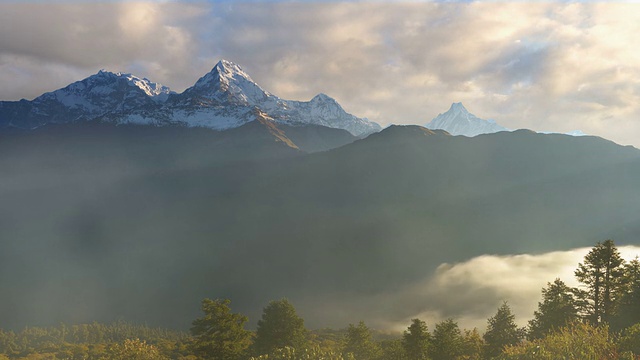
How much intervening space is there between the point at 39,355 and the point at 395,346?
662 ft

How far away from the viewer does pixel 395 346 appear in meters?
59.0

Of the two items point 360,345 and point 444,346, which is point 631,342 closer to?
point 444,346

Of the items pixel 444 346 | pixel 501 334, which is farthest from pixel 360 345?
pixel 501 334

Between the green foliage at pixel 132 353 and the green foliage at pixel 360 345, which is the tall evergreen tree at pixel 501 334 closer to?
the green foliage at pixel 360 345

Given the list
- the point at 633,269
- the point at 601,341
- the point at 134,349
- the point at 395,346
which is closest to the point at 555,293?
the point at 633,269

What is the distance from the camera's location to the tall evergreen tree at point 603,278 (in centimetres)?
4662

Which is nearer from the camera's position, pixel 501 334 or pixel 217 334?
pixel 217 334

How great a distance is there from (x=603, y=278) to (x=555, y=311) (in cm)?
766

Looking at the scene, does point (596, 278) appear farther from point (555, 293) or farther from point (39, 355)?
point (39, 355)

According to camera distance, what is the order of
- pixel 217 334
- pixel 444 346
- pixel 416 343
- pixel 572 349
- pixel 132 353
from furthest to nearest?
pixel 416 343 < pixel 444 346 < pixel 217 334 < pixel 132 353 < pixel 572 349

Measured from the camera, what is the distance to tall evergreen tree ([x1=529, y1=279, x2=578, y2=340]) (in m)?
49.6

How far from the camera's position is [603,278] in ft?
157

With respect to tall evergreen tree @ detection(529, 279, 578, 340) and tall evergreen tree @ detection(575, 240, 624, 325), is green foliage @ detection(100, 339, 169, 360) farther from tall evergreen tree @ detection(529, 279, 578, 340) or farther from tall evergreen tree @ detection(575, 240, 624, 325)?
tall evergreen tree @ detection(575, 240, 624, 325)

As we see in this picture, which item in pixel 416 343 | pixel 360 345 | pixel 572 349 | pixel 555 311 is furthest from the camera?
pixel 360 345
